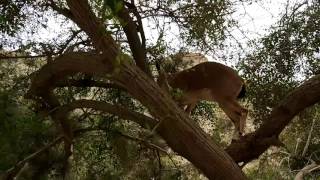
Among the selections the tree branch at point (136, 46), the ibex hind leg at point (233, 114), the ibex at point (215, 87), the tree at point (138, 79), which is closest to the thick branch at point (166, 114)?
the tree at point (138, 79)

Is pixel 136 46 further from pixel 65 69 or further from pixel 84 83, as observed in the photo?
pixel 65 69

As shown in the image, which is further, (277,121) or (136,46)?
(136,46)

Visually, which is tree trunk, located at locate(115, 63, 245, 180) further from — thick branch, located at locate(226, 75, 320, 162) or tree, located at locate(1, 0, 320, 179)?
thick branch, located at locate(226, 75, 320, 162)

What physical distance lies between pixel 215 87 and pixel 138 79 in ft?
11.3

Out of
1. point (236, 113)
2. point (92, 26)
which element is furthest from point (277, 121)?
point (92, 26)

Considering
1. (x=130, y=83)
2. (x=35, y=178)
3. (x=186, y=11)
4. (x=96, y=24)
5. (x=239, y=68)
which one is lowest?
(x=35, y=178)

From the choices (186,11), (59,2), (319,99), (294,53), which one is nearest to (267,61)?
(294,53)

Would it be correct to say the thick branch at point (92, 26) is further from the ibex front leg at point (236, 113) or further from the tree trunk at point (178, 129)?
the ibex front leg at point (236, 113)

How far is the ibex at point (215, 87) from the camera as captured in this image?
6.78 m

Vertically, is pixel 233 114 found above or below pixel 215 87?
below

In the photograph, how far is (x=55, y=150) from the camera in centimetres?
634

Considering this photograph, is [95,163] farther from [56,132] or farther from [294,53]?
[294,53]

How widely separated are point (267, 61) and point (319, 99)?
7.25ft

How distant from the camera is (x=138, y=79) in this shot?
370 cm
